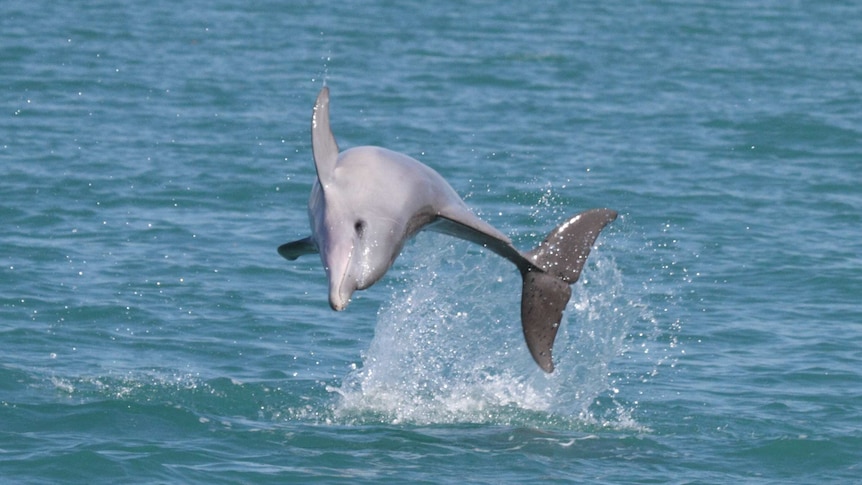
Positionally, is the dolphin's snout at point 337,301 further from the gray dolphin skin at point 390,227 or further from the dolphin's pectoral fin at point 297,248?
the dolphin's pectoral fin at point 297,248

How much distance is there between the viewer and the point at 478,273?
2175cm

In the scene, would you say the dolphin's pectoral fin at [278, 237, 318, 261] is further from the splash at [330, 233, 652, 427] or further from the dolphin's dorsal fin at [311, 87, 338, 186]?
the splash at [330, 233, 652, 427]

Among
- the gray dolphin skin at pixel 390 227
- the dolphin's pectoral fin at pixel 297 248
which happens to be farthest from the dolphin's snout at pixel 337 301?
the dolphin's pectoral fin at pixel 297 248

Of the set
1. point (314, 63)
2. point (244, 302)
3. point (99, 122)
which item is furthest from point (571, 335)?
point (314, 63)

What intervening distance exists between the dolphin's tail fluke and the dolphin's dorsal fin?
8.98 feet

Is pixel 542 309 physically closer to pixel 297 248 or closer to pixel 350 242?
pixel 297 248

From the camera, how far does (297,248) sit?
14.6 m

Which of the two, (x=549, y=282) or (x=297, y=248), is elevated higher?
(x=297, y=248)

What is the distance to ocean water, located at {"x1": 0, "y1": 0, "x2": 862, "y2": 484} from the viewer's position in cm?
1491

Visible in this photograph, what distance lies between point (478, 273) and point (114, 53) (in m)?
20.4

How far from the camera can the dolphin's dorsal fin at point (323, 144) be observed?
12.7 meters

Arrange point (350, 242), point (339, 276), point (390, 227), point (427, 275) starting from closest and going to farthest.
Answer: point (339, 276), point (350, 242), point (390, 227), point (427, 275)

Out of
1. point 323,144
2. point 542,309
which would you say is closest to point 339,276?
point 323,144

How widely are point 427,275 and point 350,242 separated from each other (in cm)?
782
